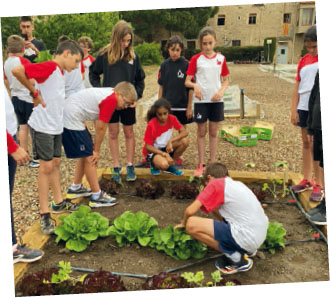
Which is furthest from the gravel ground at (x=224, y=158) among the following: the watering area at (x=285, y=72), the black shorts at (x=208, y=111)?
the watering area at (x=285, y=72)

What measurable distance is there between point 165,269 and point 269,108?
7.64 meters

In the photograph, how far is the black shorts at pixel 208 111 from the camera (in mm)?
4605

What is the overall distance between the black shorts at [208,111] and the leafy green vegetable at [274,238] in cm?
187

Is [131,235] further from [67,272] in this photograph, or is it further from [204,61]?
[204,61]

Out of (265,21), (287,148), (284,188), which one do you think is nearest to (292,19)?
(265,21)

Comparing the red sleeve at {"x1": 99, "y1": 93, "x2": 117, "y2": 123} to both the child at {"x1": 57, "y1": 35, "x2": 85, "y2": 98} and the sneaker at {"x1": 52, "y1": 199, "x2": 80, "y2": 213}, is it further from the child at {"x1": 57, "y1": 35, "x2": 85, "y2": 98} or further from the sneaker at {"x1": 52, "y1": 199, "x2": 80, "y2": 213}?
the child at {"x1": 57, "y1": 35, "x2": 85, "y2": 98}

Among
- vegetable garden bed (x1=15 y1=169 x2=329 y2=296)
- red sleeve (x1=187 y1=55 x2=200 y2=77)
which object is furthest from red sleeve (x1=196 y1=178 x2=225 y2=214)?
red sleeve (x1=187 y1=55 x2=200 y2=77)

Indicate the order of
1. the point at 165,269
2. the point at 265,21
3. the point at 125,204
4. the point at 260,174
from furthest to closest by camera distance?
the point at 265,21, the point at 260,174, the point at 125,204, the point at 165,269

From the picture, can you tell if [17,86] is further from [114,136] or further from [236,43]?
[236,43]

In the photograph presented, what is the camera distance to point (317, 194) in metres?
3.82

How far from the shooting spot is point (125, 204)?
408cm

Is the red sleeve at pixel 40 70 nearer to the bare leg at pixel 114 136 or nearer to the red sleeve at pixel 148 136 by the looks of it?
the bare leg at pixel 114 136

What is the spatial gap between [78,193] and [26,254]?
49.1 inches

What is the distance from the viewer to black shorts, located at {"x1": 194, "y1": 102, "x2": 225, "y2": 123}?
461cm
